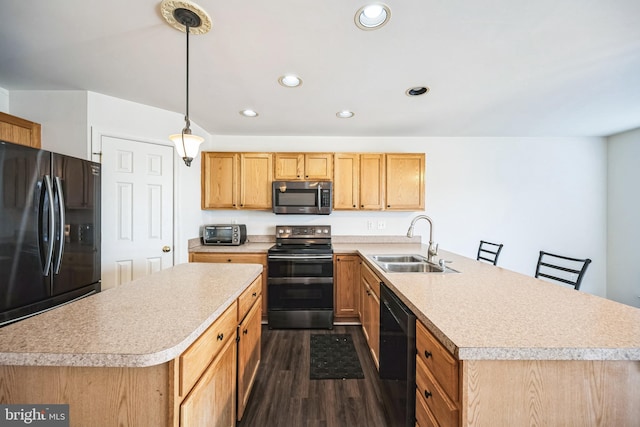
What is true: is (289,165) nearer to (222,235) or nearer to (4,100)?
(222,235)

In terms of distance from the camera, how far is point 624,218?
10.3ft

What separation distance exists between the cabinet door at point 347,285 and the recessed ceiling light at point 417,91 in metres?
1.81

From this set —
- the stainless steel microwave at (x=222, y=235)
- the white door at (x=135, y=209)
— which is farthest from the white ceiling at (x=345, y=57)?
the stainless steel microwave at (x=222, y=235)

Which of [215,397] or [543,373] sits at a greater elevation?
[543,373]

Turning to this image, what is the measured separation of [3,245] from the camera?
1296mm

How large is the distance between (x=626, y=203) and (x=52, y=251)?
236 inches

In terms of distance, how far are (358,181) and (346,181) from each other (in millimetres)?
160

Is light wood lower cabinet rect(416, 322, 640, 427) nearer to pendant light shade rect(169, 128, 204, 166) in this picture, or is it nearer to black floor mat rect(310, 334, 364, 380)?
black floor mat rect(310, 334, 364, 380)

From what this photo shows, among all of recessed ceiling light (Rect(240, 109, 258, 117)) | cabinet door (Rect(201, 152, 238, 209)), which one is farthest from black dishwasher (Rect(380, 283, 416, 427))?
cabinet door (Rect(201, 152, 238, 209))

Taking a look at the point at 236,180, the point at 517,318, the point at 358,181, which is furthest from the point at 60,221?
the point at 358,181

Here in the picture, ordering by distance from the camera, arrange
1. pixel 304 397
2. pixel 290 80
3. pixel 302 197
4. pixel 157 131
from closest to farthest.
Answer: pixel 304 397 < pixel 290 80 < pixel 157 131 < pixel 302 197

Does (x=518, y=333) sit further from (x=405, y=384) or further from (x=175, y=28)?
(x=175, y=28)

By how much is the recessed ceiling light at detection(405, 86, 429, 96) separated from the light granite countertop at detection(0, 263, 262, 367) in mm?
2103

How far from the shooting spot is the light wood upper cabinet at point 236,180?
10.2 ft
